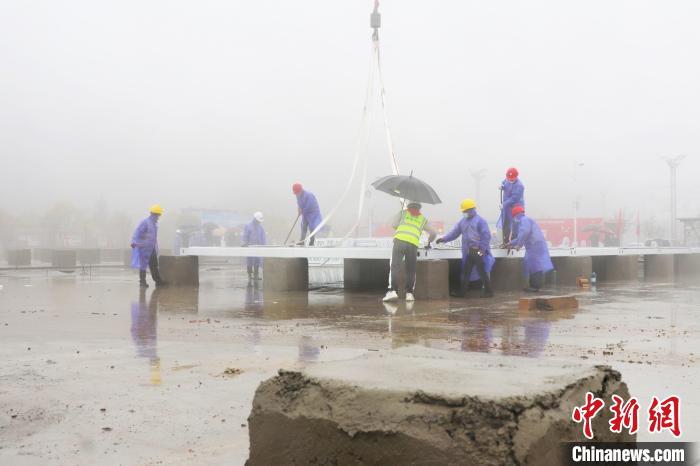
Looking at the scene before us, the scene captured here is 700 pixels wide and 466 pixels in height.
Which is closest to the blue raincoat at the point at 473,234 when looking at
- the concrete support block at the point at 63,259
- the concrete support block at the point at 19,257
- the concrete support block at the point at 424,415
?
the concrete support block at the point at 424,415

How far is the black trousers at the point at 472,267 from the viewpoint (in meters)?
12.2

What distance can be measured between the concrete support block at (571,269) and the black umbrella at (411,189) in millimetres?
6259

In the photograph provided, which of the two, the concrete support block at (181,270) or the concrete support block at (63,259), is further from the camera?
the concrete support block at (63,259)

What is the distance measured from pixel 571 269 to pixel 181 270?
936cm

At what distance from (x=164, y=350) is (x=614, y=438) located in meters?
4.49

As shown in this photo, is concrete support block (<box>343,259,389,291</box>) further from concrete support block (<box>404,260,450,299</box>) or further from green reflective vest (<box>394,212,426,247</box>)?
green reflective vest (<box>394,212,426,247</box>)

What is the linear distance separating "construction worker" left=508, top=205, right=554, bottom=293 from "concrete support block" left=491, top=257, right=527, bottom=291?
0.93 m

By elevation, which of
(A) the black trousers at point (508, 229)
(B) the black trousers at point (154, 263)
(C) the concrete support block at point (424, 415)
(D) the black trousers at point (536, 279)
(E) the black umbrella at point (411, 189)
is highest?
(E) the black umbrella at point (411, 189)

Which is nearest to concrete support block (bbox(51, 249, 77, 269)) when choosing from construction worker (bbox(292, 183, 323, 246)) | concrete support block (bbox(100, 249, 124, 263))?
concrete support block (bbox(100, 249, 124, 263))

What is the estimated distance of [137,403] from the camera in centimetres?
429

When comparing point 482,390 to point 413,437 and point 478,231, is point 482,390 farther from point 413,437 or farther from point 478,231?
point 478,231

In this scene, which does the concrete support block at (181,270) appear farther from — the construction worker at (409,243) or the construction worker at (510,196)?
the construction worker at (510,196)

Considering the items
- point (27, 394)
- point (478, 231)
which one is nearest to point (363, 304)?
point (478, 231)

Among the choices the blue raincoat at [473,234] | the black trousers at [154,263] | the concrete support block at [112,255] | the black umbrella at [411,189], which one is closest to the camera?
the black umbrella at [411,189]
